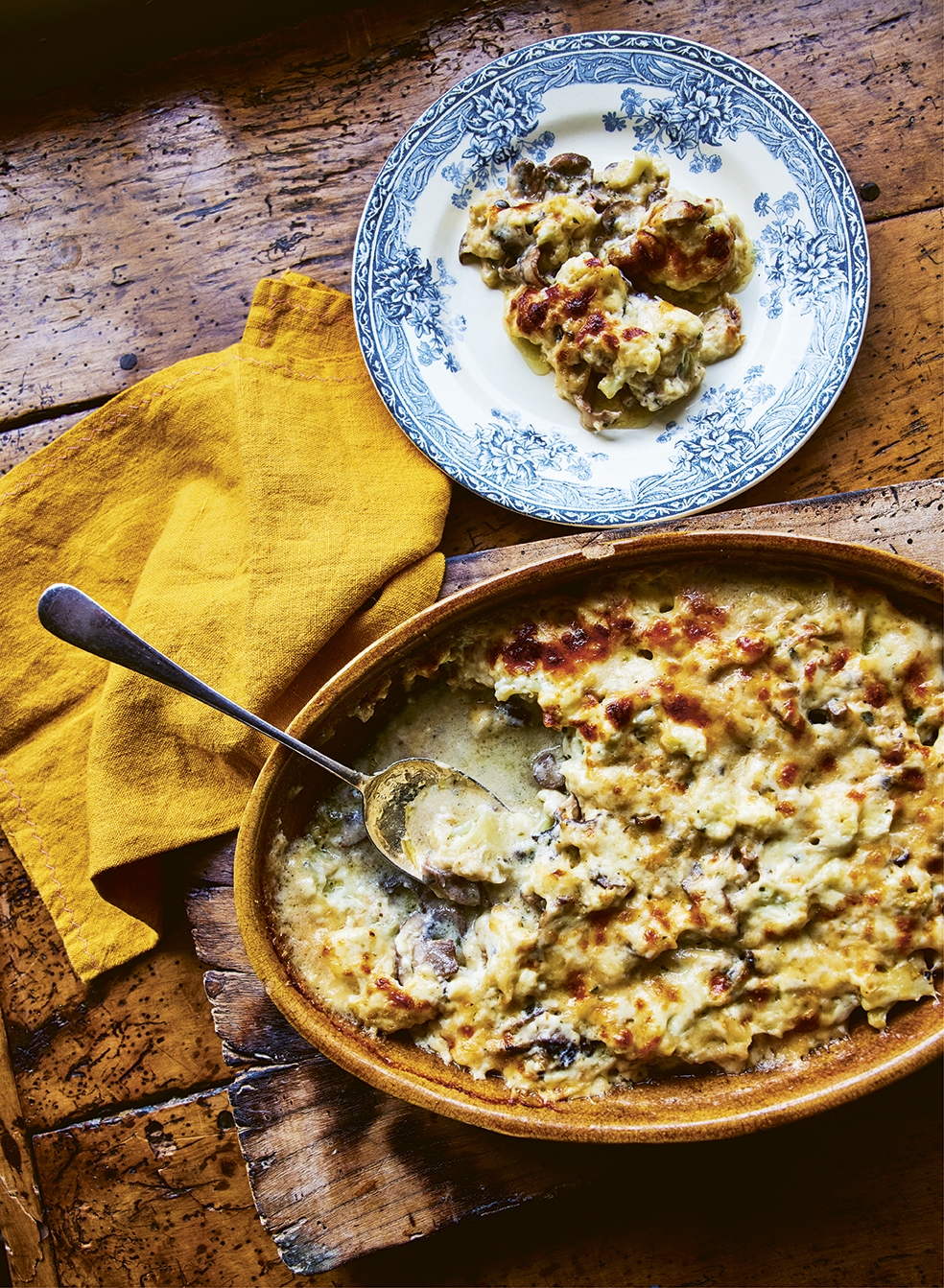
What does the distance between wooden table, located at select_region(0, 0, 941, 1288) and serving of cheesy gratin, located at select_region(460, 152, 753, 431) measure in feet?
1.27

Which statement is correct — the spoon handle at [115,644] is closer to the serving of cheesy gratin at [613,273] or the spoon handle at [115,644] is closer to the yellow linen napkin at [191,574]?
the yellow linen napkin at [191,574]

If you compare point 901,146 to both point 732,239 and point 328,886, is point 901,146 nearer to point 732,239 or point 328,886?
point 732,239

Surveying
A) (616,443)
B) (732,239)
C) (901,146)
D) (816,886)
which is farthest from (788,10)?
(816,886)

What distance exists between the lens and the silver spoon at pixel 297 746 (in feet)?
6.64

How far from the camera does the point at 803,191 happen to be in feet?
7.91

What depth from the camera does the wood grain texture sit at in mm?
2203

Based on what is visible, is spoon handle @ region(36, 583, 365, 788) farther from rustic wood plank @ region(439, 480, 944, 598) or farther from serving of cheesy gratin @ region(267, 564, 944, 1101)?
rustic wood plank @ region(439, 480, 944, 598)

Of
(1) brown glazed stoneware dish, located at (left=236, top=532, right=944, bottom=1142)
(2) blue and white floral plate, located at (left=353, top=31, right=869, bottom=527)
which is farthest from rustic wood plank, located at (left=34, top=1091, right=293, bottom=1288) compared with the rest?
(2) blue and white floral plate, located at (left=353, top=31, right=869, bottom=527)

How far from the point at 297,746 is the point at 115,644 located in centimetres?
49

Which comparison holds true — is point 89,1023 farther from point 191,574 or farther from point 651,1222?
point 651,1222

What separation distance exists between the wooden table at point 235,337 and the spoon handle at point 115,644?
0.55 meters

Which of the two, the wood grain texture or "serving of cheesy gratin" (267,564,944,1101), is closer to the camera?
"serving of cheesy gratin" (267,564,944,1101)

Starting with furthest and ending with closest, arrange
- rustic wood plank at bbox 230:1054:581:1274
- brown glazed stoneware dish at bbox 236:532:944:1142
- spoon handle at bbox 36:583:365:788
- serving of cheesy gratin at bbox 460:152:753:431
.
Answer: serving of cheesy gratin at bbox 460:152:753:431 < rustic wood plank at bbox 230:1054:581:1274 < spoon handle at bbox 36:583:365:788 < brown glazed stoneware dish at bbox 236:532:944:1142

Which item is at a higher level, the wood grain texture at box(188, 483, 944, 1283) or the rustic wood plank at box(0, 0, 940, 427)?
the rustic wood plank at box(0, 0, 940, 427)
